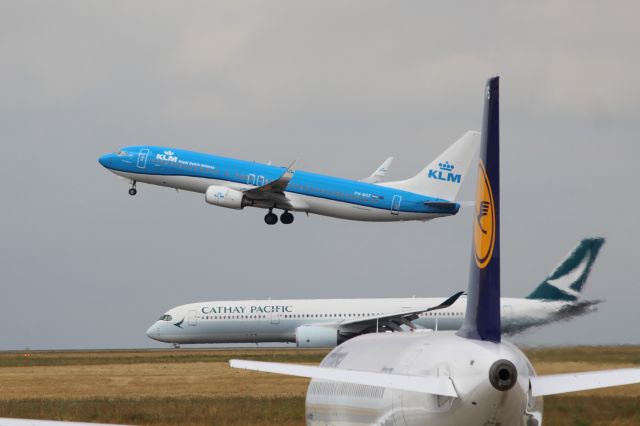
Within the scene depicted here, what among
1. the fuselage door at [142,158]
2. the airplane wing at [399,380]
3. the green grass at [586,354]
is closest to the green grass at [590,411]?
the green grass at [586,354]

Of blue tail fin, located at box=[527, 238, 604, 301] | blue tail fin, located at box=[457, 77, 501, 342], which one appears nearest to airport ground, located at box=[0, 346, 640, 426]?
blue tail fin, located at box=[527, 238, 604, 301]

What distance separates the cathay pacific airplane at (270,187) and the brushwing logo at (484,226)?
142ft

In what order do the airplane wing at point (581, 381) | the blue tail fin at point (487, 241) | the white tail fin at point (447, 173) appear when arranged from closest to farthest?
the blue tail fin at point (487, 241), the airplane wing at point (581, 381), the white tail fin at point (447, 173)

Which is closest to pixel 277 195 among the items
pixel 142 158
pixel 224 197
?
pixel 224 197

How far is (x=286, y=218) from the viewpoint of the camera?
188ft

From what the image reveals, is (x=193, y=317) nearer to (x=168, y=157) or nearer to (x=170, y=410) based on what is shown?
(x=168, y=157)

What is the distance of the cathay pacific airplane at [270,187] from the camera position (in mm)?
55938

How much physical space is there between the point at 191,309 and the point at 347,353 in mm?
53662

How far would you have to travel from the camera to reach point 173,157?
56.0m

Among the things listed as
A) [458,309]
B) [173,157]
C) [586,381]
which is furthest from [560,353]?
[458,309]

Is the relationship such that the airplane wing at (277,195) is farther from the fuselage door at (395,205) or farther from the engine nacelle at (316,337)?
the engine nacelle at (316,337)

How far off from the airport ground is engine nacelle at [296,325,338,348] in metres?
1.20

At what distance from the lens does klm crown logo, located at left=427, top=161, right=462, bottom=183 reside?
61531mm

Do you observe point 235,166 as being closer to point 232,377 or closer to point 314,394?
point 232,377
